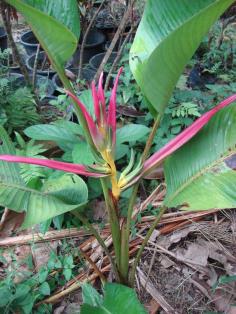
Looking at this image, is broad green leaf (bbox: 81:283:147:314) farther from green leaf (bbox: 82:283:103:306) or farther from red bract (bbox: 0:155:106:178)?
red bract (bbox: 0:155:106:178)

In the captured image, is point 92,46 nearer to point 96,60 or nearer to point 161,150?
point 96,60

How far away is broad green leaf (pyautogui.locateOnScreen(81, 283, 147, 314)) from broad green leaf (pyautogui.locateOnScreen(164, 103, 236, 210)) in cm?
23

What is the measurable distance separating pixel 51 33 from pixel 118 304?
1.98 ft

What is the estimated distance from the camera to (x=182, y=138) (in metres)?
0.86

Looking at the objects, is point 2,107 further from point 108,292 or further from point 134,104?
point 108,292

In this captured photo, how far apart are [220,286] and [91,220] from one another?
509mm

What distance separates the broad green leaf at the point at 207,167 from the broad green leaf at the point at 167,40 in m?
0.13

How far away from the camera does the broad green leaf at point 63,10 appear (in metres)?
0.87

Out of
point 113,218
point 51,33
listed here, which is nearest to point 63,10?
point 51,33

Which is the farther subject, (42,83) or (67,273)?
(42,83)

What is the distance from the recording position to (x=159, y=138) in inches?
60.6

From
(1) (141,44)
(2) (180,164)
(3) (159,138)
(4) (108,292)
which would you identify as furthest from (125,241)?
(3) (159,138)

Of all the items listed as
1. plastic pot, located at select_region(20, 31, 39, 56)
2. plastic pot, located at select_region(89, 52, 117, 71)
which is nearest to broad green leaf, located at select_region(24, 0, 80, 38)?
plastic pot, located at select_region(89, 52, 117, 71)

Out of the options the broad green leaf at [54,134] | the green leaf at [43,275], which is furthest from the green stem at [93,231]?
the broad green leaf at [54,134]
